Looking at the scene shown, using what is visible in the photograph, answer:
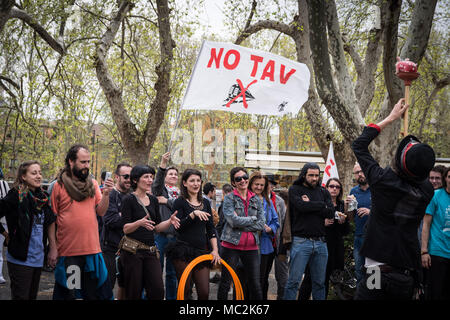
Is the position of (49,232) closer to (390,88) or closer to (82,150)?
(82,150)

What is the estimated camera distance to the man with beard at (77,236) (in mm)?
4195

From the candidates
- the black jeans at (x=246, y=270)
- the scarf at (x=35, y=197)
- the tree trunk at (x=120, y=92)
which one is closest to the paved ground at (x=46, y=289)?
the black jeans at (x=246, y=270)

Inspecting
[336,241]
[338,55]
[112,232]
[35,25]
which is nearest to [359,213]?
[336,241]

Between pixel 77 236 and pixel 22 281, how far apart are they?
67 cm

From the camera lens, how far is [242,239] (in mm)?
5445

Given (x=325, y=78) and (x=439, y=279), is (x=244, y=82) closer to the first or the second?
(x=325, y=78)

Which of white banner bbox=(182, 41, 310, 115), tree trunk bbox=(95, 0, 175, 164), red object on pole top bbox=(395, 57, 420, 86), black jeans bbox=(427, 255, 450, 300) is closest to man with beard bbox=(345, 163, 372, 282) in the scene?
black jeans bbox=(427, 255, 450, 300)

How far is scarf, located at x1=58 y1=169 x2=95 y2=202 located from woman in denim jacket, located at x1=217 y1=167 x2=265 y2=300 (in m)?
1.82

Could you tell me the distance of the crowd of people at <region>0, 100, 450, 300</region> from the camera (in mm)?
3480

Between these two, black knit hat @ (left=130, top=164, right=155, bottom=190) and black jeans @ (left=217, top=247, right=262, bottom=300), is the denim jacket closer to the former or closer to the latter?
black jeans @ (left=217, top=247, right=262, bottom=300)

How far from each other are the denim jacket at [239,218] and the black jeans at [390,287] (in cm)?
218

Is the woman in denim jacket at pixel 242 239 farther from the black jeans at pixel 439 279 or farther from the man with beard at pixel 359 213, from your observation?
the black jeans at pixel 439 279
